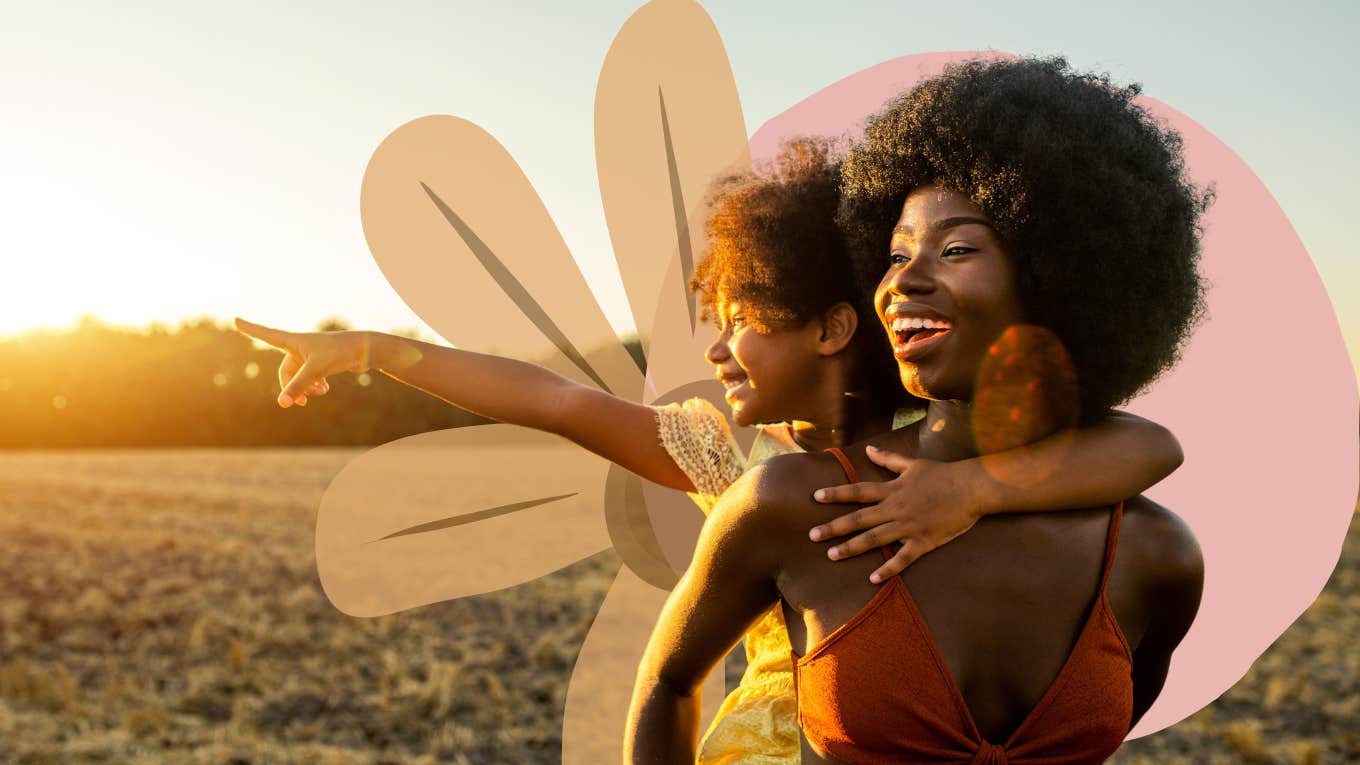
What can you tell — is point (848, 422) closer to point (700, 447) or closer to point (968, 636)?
point (700, 447)

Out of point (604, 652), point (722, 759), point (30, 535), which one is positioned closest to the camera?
point (722, 759)

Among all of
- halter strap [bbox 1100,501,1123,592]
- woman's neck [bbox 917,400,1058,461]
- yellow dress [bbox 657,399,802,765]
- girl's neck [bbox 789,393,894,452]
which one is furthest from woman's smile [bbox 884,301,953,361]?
girl's neck [bbox 789,393,894,452]

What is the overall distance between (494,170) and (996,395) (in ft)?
4.23

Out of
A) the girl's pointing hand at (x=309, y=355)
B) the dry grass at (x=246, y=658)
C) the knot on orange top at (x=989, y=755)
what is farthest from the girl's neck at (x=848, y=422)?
the dry grass at (x=246, y=658)

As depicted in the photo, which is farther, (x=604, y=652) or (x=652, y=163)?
(x=604, y=652)

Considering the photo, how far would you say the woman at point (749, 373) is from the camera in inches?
73.8

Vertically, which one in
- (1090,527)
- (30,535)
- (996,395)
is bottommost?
(1090,527)

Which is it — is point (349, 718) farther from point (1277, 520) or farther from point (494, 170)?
point (1277, 520)

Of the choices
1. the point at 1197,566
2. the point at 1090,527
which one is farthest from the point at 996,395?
the point at 1197,566

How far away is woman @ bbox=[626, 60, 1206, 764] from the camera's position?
1.36m

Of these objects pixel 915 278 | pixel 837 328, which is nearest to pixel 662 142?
pixel 837 328

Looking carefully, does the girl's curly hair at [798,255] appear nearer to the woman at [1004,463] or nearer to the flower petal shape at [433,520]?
the woman at [1004,463]

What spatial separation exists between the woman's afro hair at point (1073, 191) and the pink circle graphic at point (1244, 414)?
7.8 inches

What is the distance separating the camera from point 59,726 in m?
6.46
